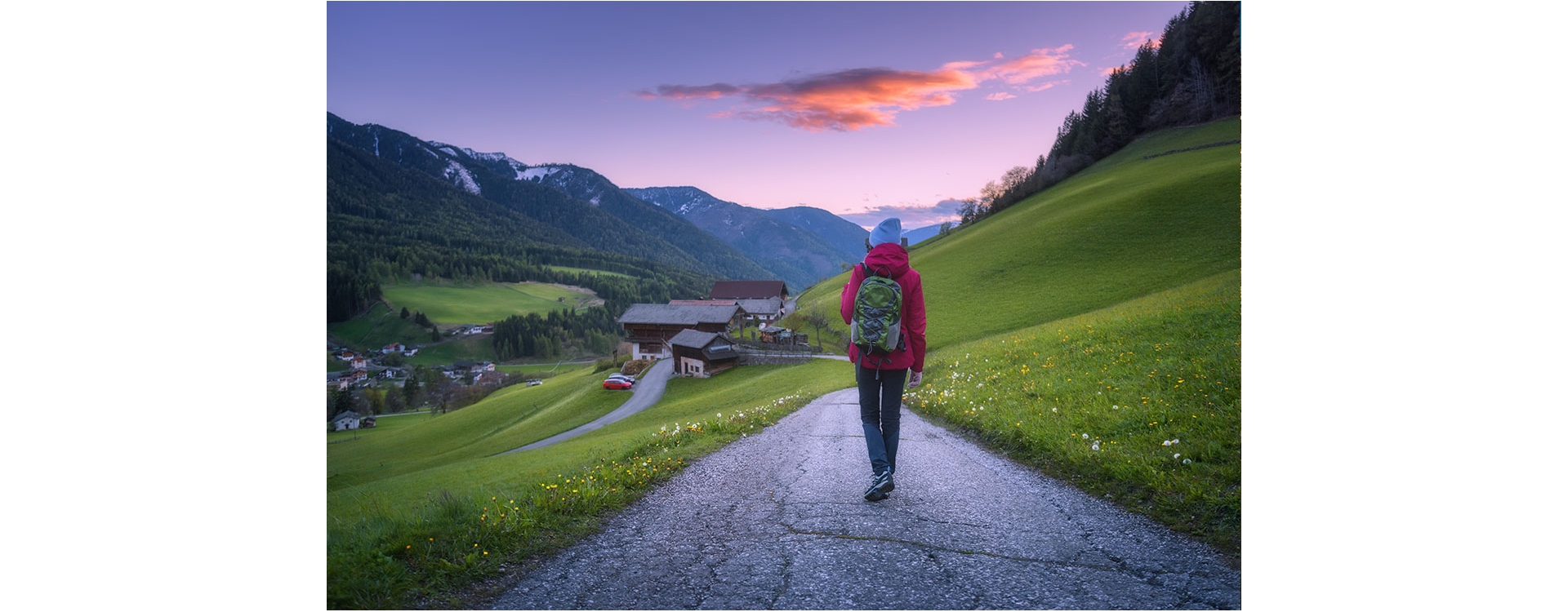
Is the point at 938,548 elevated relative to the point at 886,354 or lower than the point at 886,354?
lower

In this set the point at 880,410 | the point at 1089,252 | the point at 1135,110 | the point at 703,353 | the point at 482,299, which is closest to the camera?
the point at 880,410

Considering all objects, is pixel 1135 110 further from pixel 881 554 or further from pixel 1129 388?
pixel 881 554

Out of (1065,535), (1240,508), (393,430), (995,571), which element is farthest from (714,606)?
(393,430)

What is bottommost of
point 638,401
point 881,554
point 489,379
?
point 489,379

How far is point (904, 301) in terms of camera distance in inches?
238

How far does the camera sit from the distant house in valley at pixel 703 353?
169 ft

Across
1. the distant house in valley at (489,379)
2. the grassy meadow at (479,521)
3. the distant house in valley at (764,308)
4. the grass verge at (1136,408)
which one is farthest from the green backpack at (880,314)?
the distant house in valley at (489,379)

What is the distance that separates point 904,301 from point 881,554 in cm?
252

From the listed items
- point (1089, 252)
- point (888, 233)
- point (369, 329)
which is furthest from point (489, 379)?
point (888, 233)

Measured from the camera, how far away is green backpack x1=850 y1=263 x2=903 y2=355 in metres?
5.75

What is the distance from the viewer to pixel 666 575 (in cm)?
438

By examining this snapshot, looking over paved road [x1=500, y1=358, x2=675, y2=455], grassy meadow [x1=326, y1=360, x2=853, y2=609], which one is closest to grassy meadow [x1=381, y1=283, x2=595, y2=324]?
paved road [x1=500, y1=358, x2=675, y2=455]

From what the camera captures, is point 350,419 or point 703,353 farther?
point 703,353

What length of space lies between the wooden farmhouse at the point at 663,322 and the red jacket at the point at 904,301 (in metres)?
56.2
